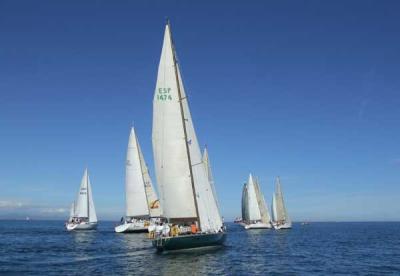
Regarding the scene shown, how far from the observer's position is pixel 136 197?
9762 cm

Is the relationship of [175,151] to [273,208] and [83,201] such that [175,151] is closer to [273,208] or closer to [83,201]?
[83,201]

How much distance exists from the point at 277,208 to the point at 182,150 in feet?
267

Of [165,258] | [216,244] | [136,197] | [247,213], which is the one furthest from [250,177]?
[165,258]

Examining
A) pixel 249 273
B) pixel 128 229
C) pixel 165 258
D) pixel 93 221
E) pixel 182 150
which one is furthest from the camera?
pixel 93 221

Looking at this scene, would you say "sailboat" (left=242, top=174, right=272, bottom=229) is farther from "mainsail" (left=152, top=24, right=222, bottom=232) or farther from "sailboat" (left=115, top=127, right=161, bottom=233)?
"mainsail" (left=152, top=24, right=222, bottom=232)

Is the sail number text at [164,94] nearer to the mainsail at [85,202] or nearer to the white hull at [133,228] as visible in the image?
the white hull at [133,228]

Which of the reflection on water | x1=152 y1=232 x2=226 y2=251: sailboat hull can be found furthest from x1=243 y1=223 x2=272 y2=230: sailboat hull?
x1=152 y1=232 x2=226 y2=251: sailboat hull

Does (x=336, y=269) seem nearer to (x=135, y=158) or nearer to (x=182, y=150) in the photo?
(x=182, y=150)

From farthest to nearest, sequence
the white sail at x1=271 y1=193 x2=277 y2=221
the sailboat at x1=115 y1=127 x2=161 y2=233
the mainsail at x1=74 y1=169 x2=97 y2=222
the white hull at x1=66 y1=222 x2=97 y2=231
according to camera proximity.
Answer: the white sail at x1=271 y1=193 x2=277 y2=221 < the mainsail at x1=74 y1=169 x2=97 y2=222 < the white hull at x1=66 y1=222 x2=97 y2=231 < the sailboat at x1=115 y1=127 x2=161 y2=233

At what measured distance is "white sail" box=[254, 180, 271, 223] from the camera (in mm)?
125500

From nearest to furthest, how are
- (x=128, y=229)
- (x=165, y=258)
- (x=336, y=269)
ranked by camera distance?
(x=336, y=269) → (x=165, y=258) → (x=128, y=229)

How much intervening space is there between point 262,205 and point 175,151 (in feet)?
255

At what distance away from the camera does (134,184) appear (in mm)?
97562

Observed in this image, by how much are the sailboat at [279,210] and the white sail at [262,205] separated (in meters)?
2.38
